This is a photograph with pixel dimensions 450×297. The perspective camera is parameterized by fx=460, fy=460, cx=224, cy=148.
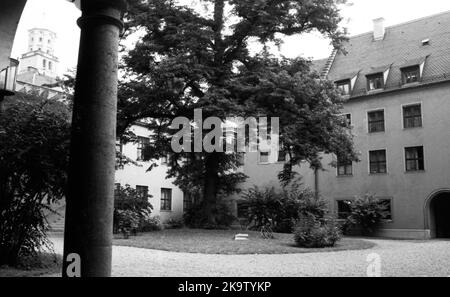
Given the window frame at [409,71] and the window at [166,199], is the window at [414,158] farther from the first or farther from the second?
the window at [166,199]

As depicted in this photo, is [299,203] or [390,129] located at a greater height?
[390,129]

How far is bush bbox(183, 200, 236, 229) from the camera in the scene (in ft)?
67.4

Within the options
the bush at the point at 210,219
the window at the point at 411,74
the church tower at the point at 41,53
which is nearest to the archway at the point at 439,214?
the window at the point at 411,74

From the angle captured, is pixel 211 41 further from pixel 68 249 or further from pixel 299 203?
pixel 68 249

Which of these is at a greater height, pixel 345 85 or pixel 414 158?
pixel 345 85

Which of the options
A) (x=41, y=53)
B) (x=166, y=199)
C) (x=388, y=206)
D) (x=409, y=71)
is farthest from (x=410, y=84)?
(x=41, y=53)

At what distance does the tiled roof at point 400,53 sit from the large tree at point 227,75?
996 centimetres

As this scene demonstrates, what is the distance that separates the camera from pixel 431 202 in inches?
1067

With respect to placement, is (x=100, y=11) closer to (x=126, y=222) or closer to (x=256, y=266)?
(x=256, y=266)

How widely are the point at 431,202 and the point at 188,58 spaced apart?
1775 cm

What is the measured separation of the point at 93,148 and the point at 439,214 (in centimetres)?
2847

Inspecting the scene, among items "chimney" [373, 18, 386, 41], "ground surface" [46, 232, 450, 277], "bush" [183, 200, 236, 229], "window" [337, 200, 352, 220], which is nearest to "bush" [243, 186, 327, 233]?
"bush" [183, 200, 236, 229]

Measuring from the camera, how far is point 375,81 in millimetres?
30391

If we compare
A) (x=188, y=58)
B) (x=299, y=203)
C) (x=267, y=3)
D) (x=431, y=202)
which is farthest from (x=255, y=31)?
(x=431, y=202)
